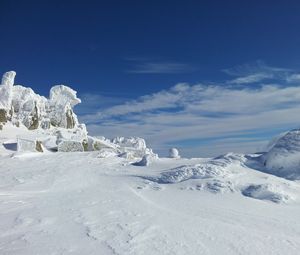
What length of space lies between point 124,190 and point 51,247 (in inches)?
252

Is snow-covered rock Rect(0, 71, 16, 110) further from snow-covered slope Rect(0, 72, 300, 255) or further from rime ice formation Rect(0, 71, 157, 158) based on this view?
snow-covered slope Rect(0, 72, 300, 255)

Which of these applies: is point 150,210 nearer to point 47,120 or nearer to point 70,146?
point 70,146

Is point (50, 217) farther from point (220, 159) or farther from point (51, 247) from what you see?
point (220, 159)

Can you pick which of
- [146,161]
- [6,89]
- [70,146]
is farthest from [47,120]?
[146,161]

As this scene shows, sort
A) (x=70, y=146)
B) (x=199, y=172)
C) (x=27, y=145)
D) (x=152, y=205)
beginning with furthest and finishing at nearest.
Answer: (x=70, y=146), (x=27, y=145), (x=199, y=172), (x=152, y=205)

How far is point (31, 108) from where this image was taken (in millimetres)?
37250

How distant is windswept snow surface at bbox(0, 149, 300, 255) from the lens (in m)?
7.51

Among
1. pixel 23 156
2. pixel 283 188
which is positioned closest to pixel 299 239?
pixel 283 188

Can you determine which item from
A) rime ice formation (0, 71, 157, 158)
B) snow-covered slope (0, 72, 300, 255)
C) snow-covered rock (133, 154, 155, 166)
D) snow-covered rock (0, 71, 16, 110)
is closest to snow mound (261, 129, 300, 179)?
snow-covered slope (0, 72, 300, 255)

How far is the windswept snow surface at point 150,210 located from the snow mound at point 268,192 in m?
0.03

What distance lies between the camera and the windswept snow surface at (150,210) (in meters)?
7.51

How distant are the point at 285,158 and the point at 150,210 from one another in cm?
733

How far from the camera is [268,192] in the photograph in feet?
38.5

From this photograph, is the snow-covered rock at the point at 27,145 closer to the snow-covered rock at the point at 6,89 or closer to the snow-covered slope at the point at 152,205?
the snow-covered slope at the point at 152,205
